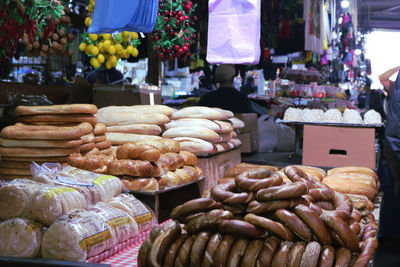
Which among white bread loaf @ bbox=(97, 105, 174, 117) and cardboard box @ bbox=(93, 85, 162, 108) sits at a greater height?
cardboard box @ bbox=(93, 85, 162, 108)

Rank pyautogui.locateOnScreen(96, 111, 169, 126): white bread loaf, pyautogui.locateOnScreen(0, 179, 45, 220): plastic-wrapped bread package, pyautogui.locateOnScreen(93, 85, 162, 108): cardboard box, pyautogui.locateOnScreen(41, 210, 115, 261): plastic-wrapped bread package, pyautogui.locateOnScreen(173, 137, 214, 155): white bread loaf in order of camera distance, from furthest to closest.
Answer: pyautogui.locateOnScreen(93, 85, 162, 108): cardboard box → pyautogui.locateOnScreen(96, 111, 169, 126): white bread loaf → pyautogui.locateOnScreen(173, 137, 214, 155): white bread loaf → pyautogui.locateOnScreen(0, 179, 45, 220): plastic-wrapped bread package → pyautogui.locateOnScreen(41, 210, 115, 261): plastic-wrapped bread package

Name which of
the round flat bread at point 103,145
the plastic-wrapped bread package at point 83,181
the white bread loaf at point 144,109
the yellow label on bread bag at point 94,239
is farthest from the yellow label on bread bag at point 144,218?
the white bread loaf at point 144,109

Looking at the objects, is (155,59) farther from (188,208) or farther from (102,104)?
(188,208)

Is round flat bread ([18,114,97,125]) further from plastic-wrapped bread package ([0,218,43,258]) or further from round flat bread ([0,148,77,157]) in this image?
plastic-wrapped bread package ([0,218,43,258])

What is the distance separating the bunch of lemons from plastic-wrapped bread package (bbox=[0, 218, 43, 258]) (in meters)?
2.64

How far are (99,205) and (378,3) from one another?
12.2 m

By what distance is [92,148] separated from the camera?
117 inches

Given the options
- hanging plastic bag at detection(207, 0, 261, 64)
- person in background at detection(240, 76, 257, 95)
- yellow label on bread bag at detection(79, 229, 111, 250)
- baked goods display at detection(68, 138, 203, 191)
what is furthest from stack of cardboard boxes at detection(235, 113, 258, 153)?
yellow label on bread bag at detection(79, 229, 111, 250)

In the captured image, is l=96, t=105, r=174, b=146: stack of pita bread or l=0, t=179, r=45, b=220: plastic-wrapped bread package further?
l=96, t=105, r=174, b=146: stack of pita bread

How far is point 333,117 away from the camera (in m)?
4.81

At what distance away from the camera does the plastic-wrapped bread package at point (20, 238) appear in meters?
1.78

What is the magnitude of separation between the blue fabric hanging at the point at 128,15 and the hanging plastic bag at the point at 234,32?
506 mm

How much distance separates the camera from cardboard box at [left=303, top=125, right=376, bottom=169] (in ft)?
14.3

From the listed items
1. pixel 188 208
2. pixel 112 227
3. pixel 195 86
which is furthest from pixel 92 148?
pixel 195 86
